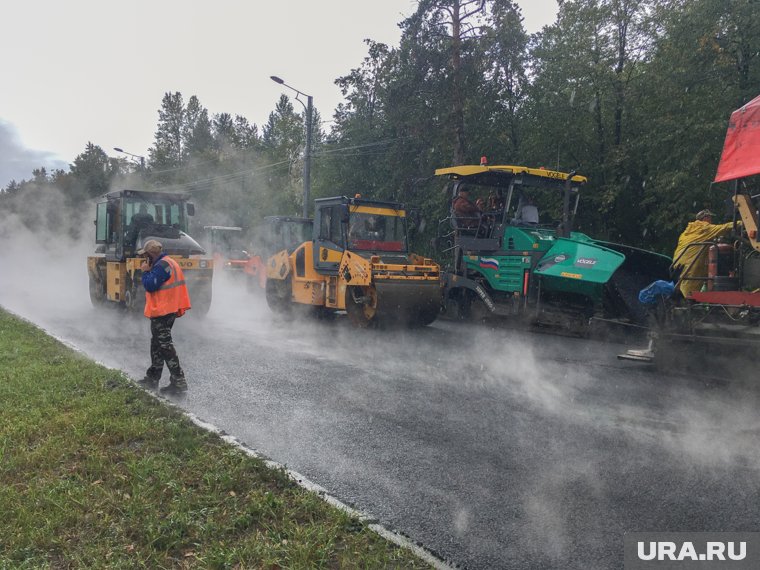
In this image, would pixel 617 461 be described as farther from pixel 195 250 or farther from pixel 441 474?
pixel 195 250

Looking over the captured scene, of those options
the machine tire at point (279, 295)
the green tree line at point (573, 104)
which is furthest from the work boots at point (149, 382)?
the green tree line at point (573, 104)

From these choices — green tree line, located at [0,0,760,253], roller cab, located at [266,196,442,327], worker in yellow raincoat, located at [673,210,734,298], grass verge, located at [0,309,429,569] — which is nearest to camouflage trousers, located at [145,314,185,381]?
grass verge, located at [0,309,429,569]

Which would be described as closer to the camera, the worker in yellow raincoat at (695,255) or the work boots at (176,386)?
the work boots at (176,386)

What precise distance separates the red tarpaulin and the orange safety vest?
20.6 feet

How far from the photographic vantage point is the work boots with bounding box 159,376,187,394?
700 cm

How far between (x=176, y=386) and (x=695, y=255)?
6295 mm

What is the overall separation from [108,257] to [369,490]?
1293 cm

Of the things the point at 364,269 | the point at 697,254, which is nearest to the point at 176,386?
the point at 364,269

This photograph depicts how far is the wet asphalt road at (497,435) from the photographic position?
3.69 m

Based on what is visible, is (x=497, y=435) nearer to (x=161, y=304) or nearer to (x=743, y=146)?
(x=161, y=304)

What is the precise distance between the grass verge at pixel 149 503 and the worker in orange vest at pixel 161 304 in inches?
55.9

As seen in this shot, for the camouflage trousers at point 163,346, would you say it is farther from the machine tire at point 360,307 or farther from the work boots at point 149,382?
the machine tire at point 360,307

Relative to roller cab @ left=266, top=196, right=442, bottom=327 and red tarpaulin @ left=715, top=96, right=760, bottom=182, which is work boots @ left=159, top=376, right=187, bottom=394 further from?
red tarpaulin @ left=715, top=96, right=760, bottom=182

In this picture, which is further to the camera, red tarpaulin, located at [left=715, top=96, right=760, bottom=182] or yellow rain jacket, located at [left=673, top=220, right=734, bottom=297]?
yellow rain jacket, located at [left=673, top=220, right=734, bottom=297]
